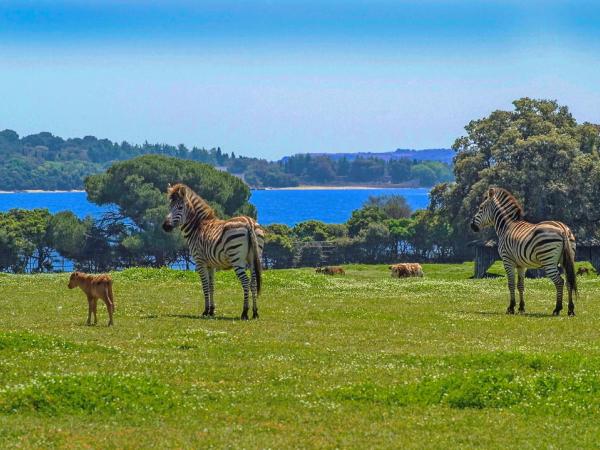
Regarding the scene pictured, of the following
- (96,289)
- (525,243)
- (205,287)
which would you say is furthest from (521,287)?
(96,289)

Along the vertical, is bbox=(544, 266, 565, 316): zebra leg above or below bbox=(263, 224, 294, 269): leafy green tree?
above

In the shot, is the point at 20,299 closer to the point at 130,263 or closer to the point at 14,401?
the point at 14,401

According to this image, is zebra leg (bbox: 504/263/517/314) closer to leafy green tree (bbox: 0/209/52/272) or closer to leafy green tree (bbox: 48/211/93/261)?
leafy green tree (bbox: 0/209/52/272)

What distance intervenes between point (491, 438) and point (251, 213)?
258ft

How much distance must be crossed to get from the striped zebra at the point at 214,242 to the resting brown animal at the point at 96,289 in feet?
12.1

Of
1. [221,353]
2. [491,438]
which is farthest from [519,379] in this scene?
[221,353]

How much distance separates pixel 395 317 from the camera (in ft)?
91.4

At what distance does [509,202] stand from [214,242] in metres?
9.50

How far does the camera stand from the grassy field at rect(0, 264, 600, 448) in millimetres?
14172

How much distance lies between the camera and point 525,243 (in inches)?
1168

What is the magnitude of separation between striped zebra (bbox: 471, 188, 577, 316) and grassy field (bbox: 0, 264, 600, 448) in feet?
3.36

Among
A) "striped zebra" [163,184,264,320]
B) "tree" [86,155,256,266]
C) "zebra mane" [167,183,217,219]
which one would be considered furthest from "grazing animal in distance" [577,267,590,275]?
"tree" [86,155,256,266]

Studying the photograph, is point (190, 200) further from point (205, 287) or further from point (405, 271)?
point (405, 271)

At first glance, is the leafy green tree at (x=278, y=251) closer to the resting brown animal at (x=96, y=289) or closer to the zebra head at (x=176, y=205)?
the zebra head at (x=176, y=205)
